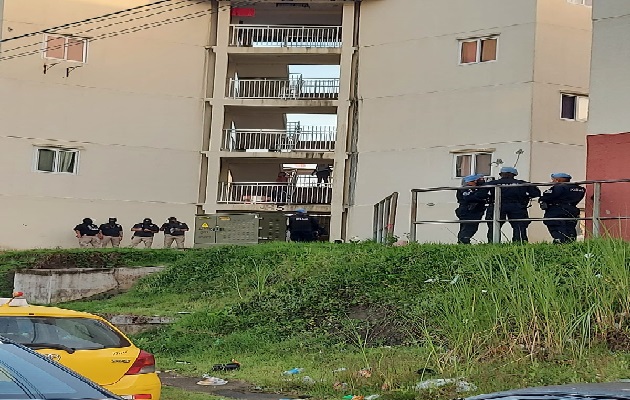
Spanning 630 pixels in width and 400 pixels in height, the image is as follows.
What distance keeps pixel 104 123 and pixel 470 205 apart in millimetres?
17873

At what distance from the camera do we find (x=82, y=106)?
3281 cm

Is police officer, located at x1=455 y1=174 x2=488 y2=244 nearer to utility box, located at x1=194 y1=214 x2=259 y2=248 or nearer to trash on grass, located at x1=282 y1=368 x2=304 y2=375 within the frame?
trash on grass, located at x1=282 y1=368 x2=304 y2=375

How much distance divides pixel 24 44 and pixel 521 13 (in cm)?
1577

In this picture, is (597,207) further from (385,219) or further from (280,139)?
(280,139)

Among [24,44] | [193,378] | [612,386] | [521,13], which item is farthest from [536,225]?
[612,386]

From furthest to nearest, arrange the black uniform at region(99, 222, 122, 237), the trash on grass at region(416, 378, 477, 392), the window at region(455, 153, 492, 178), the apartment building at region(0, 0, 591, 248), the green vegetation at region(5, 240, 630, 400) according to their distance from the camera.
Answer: the black uniform at region(99, 222, 122, 237) → the window at region(455, 153, 492, 178) → the apartment building at region(0, 0, 591, 248) → the green vegetation at region(5, 240, 630, 400) → the trash on grass at region(416, 378, 477, 392)

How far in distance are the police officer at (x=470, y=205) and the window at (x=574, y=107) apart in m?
11.6

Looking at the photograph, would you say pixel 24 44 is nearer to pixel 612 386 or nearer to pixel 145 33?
pixel 145 33

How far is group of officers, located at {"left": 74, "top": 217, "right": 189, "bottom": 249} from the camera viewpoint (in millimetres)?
31953

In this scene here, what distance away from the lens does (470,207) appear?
61.0 ft

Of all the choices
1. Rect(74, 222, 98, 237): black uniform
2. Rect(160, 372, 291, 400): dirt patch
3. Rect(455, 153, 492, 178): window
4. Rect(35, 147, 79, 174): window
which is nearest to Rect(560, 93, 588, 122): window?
Rect(455, 153, 492, 178): window

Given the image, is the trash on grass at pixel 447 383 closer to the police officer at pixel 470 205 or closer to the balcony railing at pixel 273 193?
the police officer at pixel 470 205

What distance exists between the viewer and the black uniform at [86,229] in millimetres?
31891

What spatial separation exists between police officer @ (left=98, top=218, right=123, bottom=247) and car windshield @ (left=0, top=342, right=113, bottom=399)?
26.8 m
